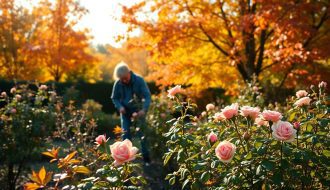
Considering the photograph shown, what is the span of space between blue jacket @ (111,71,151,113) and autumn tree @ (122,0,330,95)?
2035mm

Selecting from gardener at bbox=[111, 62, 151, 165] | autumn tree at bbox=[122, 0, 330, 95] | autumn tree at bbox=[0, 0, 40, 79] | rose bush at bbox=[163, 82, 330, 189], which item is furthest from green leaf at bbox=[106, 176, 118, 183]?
autumn tree at bbox=[0, 0, 40, 79]

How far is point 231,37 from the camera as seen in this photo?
855 cm

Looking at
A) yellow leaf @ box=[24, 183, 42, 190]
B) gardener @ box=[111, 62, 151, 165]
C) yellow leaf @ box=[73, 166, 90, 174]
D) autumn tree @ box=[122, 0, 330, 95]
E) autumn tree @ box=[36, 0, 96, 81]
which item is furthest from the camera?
autumn tree @ box=[36, 0, 96, 81]

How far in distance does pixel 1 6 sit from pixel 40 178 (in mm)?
14704

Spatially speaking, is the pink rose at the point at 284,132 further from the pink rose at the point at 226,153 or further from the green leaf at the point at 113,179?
the green leaf at the point at 113,179

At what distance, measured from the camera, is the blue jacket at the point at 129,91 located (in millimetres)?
6105

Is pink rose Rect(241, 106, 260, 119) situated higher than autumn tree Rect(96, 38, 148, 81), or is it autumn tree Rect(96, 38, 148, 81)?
autumn tree Rect(96, 38, 148, 81)

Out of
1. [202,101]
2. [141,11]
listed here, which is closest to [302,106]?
[141,11]

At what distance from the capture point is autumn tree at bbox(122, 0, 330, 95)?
7.21 metres

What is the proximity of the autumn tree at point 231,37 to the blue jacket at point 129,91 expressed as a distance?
2.03 meters

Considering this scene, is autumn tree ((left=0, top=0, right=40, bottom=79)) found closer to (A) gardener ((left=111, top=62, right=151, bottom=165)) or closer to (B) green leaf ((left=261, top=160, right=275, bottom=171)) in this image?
(A) gardener ((left=111, top=62, right=151, bottom=165))

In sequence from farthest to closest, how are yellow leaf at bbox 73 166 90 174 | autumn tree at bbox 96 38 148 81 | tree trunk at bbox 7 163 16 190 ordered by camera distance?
1. autumn tree at bbox 96 38 148 81
2. tree trunk at bbox 7 163 16 190
3. yellow leaf at bbox 73 166 90 174

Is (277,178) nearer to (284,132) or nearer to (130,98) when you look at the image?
(284,132)

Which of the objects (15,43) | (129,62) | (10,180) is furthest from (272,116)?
(129,62)
